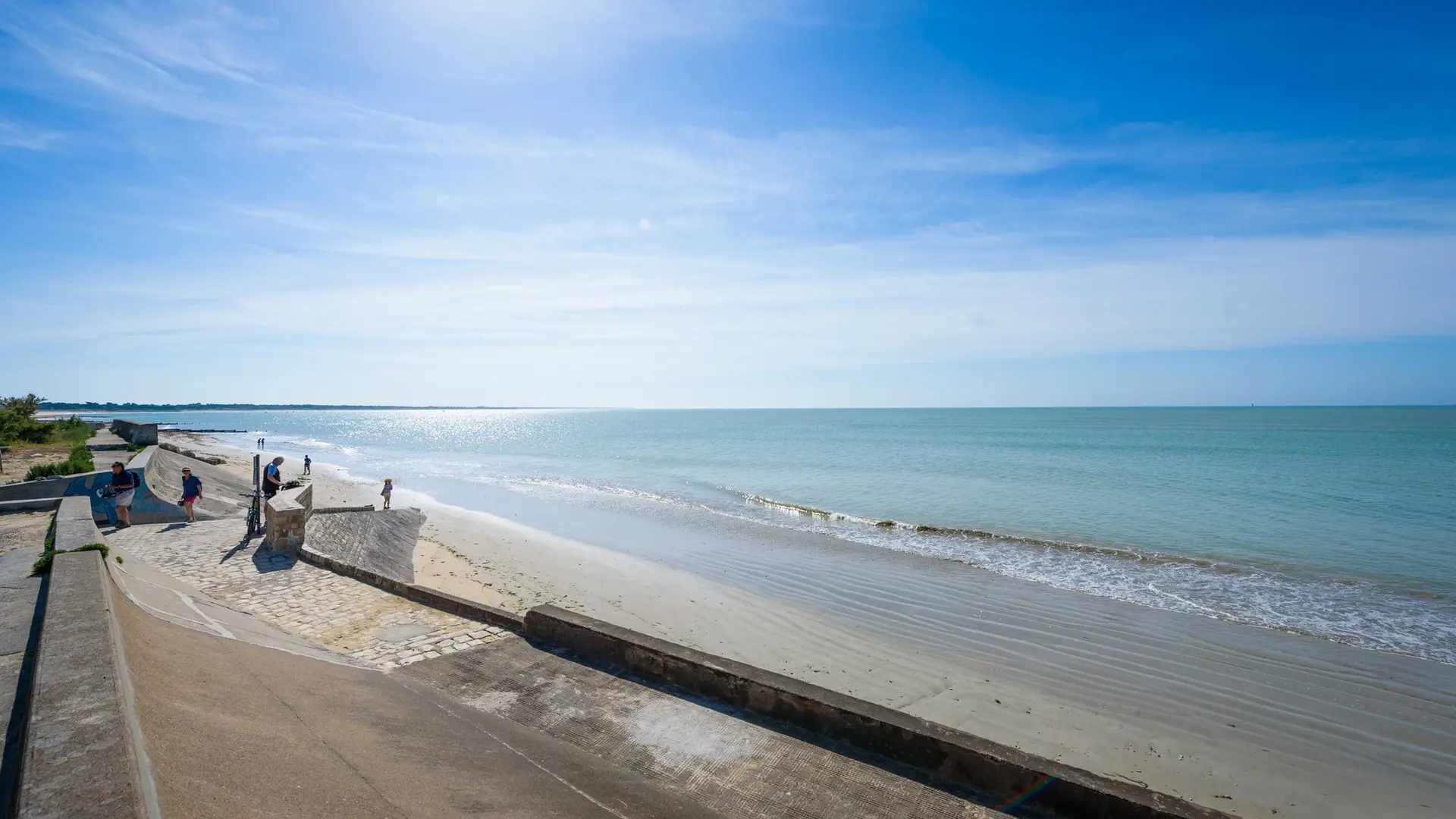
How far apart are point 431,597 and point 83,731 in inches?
250

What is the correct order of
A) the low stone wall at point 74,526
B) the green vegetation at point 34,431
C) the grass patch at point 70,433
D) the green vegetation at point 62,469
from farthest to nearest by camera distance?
1. the grass patch at point 70,433
2. the green vegetation at point 34,431
3. the green vegetation at point 62,469
4. the low stone wall at point 74,526

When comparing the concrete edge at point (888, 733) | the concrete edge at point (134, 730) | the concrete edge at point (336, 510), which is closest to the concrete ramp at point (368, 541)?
the concrete edge at point (336, 510)

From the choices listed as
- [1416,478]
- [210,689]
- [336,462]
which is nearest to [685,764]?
[210,689]

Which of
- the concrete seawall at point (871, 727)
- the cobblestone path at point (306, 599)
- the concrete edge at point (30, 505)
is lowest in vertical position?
the cobblestone path at point (306, 599)

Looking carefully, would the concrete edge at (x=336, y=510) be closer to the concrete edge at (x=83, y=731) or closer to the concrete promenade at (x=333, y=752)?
the concrete promenade at (x=333, y=752)

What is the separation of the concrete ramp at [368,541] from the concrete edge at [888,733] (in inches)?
328

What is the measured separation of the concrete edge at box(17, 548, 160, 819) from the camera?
9.62 ft

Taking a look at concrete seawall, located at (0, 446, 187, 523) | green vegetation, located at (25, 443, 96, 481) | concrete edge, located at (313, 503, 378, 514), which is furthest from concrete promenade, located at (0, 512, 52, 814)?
green vegetation, located at (25, 443, 96, 481)

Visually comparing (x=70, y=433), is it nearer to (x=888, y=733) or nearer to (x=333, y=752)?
(x=333, y=752)

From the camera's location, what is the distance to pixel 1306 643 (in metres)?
12.5

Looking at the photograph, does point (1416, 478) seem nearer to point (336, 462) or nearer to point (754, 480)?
point (754, 480)

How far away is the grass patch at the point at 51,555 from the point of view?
7.91 m

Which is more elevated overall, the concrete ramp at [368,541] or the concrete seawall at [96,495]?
the concrete seawall at [96,495]

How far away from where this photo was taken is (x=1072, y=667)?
11.1m
